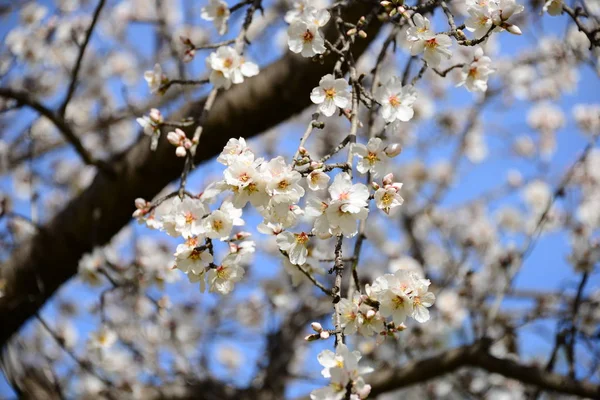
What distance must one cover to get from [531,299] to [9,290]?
326cm

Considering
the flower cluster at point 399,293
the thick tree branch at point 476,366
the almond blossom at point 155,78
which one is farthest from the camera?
the thick tree branch at point 476,366

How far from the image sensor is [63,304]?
199 inches

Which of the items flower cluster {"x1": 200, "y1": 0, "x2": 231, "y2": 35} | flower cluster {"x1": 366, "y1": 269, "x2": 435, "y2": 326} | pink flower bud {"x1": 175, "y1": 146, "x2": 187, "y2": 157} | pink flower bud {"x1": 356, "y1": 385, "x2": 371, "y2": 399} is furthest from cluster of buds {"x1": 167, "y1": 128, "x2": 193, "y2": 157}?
pink flower bud {"x1": 356, "y1": 385, "x2": 371, "y2": 399}

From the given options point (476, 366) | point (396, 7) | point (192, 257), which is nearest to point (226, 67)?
point (396, 7)

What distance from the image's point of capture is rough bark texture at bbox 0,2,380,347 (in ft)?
6.79

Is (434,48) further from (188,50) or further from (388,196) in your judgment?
(188,50)

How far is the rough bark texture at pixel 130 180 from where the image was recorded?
2070 millimetres

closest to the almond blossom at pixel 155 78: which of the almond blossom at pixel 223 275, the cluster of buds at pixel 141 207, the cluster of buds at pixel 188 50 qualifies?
the cluster of buds at pixel 188 50

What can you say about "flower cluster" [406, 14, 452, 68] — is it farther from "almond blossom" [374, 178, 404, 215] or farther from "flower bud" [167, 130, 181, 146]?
"flower bud" [167, 130, 181, 146]

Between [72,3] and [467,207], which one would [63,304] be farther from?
[467,207]

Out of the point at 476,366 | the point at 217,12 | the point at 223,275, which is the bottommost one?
the point at 223,275

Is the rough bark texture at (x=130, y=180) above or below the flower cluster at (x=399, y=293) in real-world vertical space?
above

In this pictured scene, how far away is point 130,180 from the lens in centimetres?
228

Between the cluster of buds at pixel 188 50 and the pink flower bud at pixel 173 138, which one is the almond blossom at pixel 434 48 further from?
the cluster of buds at pixel 188 50
